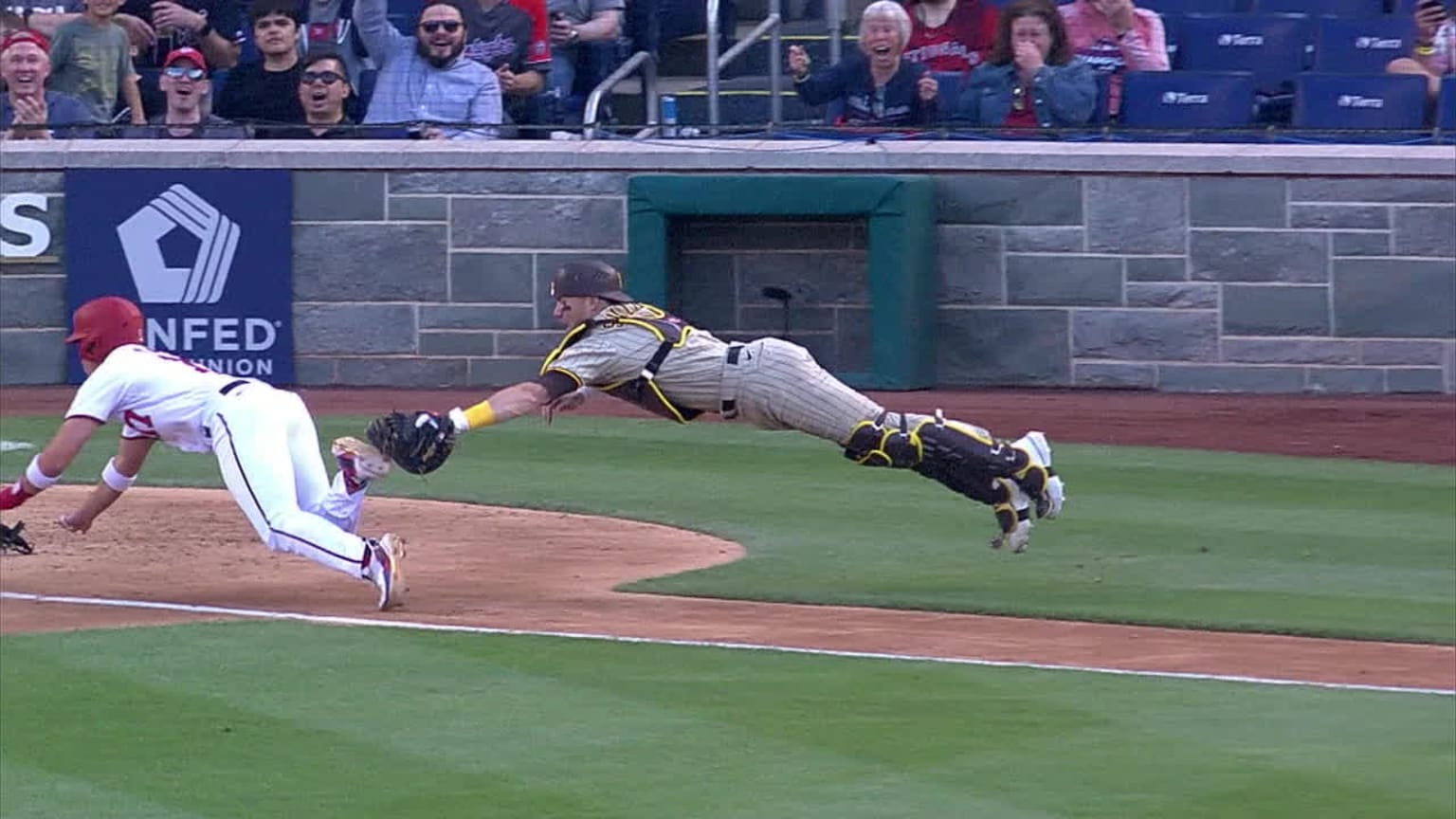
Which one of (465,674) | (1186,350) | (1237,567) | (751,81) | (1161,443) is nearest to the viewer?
(465,674)

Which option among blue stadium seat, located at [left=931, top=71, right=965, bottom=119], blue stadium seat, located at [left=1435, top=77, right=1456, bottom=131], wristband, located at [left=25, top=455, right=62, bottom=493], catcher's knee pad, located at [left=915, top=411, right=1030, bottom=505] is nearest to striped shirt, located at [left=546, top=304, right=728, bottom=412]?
catcher's knee pad, located at [left=915, top=411, right=1030, bottom=505]

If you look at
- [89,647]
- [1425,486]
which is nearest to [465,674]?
[89,647]

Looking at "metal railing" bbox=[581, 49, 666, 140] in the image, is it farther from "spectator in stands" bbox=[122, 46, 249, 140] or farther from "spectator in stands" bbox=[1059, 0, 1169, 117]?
"spectator in stands" bbox=[1059, 0, 1169, 117]

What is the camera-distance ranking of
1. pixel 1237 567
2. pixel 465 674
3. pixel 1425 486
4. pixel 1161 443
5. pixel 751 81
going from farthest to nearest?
1. pixel 751 81
2. pixel 1161 443
3. pixel 1425 486
4. pixel 1237 567
5. pixel 465 674

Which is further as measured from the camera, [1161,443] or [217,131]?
[217,131]

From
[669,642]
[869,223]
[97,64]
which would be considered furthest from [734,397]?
[97,64]

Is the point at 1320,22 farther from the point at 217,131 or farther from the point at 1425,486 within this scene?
the point at 217,131
